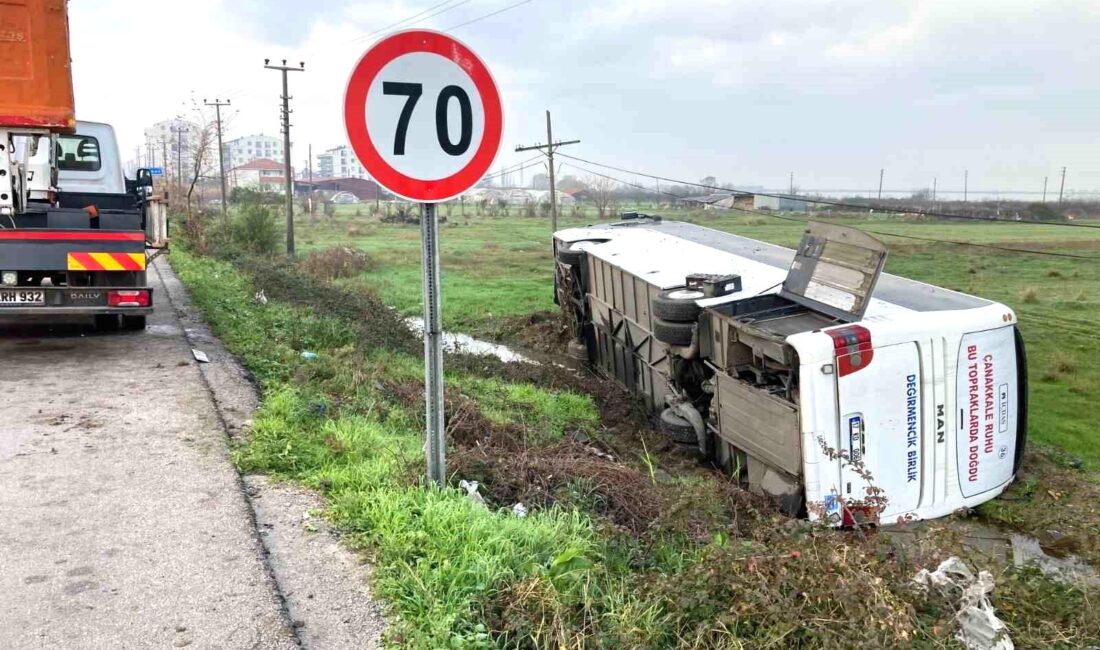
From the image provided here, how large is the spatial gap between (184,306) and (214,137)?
35.0m

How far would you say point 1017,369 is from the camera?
6.79 m

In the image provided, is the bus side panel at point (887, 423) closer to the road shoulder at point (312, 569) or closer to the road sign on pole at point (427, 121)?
the road sign on pole at point (427, 121)

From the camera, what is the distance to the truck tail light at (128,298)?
298 inches

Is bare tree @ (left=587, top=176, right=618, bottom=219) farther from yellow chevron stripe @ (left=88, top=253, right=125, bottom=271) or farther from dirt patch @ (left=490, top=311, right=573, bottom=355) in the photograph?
yellow chevron stripe @ (left=88, top=253, right=125, bottom=271)

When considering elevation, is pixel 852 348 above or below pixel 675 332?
above

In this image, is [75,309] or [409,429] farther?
[75,309]

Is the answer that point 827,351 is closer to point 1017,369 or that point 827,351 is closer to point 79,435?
point 1017,369

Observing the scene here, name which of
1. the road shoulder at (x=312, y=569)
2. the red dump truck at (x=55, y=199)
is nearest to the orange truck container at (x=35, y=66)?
the red dump truck at (x=55, y=199)

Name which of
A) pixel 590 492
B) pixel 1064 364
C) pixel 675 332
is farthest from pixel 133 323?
pixel 1064 364

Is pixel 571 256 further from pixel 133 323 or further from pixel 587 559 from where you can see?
pixel 587 559

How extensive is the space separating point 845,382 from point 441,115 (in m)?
3.94

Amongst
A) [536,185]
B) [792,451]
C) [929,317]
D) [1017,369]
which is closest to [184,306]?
[792,451]

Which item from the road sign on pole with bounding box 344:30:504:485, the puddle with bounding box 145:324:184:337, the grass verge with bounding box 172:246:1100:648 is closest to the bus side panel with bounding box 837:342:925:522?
the grass verge with bounding box 172:246:1100:648

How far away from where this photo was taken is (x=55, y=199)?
8.24 meters
